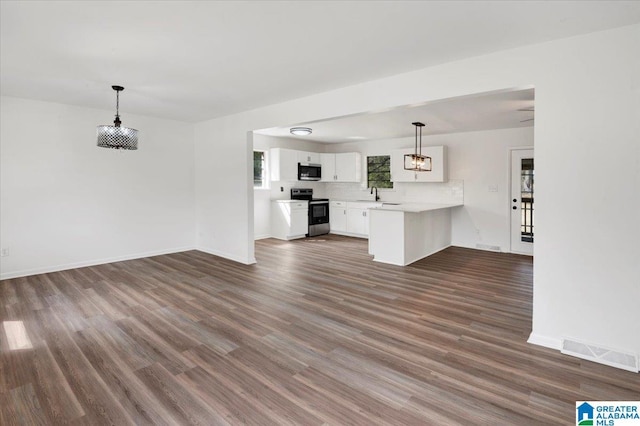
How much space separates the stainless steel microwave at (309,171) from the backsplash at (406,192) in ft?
2.20

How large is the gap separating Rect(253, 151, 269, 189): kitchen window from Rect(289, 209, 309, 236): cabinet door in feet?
3.27

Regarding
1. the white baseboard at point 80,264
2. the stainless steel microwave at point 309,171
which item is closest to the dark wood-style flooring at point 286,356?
the white baseboard at point 80,264

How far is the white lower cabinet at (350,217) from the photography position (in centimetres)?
824

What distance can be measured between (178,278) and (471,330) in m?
3.81

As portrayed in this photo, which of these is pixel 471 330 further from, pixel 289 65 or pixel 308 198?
pixel 308 198

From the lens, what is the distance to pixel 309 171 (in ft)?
28.3

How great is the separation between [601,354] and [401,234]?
310 cm

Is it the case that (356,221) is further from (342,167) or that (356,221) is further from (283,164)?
(283,164)

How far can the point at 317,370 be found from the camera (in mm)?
2492

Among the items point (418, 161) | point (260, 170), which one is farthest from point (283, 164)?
point (418, 161)

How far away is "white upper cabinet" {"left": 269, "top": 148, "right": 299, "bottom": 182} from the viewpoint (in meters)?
7.95

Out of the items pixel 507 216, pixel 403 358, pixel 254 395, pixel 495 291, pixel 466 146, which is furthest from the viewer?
pixel 466 146

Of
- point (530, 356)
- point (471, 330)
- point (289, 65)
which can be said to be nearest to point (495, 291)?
point (471, 330)

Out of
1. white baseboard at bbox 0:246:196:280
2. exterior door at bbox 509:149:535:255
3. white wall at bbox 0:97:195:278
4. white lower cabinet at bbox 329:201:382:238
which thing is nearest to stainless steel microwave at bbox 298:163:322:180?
white lower cabinet at bbox 329:201:382:238
